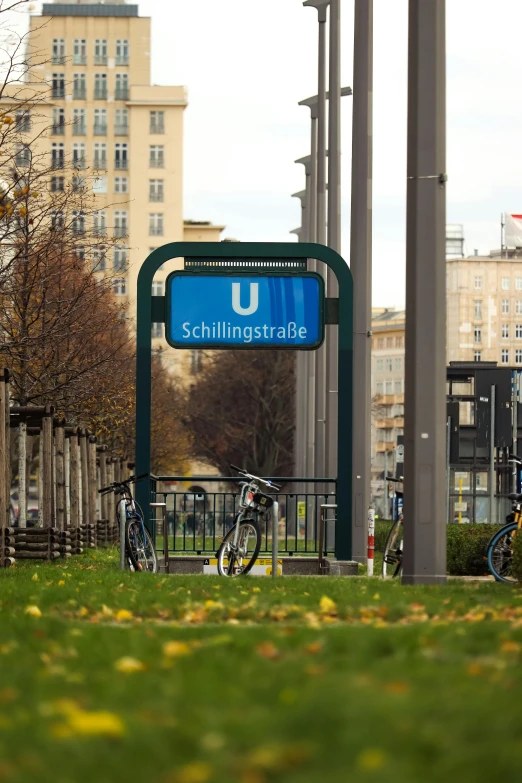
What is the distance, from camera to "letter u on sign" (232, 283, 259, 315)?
935 inches

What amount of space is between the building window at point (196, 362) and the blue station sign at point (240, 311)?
8614cm

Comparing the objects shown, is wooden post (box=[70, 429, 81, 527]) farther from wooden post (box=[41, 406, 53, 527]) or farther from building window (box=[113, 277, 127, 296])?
wooden post (box=[41, 406, 53, 527])

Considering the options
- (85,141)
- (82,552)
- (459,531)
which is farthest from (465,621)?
(85,141)

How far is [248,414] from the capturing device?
333 feet

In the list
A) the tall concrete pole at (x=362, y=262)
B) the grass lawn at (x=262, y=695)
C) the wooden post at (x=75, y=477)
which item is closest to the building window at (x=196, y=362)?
the wooden post at (x=75, y=477)

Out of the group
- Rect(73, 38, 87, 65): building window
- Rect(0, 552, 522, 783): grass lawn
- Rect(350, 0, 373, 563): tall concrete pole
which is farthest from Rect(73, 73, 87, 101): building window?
Rect(0, 552, 522, 783): grass lawn

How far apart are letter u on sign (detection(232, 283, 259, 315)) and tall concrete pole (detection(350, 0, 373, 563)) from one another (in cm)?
384

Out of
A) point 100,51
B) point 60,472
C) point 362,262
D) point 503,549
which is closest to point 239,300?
point 362,262

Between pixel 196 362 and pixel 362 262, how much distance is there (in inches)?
3961

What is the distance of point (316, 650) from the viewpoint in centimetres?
799

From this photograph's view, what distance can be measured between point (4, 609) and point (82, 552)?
2322 centimetres

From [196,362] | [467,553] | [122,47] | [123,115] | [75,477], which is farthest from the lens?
[122,47]

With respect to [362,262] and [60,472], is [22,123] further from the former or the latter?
[60,472]

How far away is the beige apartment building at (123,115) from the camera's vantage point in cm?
14700
